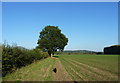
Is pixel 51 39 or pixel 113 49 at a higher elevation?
pixel 51 39

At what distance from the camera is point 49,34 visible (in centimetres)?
5178

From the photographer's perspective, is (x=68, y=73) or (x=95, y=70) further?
(x=95, y=70)

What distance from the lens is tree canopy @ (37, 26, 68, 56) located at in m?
50.2

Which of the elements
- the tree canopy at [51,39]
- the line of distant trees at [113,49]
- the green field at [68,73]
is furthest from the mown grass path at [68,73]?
the line of distant trees at [113,49]

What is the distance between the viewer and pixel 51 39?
167ft

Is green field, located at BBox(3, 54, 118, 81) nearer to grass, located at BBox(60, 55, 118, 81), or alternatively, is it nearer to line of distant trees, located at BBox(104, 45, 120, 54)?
grass, located at BBox(60, 55, 118, 81)

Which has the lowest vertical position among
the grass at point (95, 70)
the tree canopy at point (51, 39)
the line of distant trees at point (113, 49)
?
the grass at point (95, 70)

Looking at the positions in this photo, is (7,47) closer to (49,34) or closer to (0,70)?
(0,70)

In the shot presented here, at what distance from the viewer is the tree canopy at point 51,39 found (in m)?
50.2

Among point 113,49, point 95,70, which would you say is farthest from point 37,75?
point 113,49

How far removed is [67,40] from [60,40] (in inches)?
185

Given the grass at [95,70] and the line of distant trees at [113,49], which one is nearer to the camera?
the grass at [95,70]

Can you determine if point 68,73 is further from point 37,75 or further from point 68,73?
point 37,75

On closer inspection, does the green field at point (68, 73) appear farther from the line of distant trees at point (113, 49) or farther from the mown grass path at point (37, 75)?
the line of distant trees at point (113, 49)
